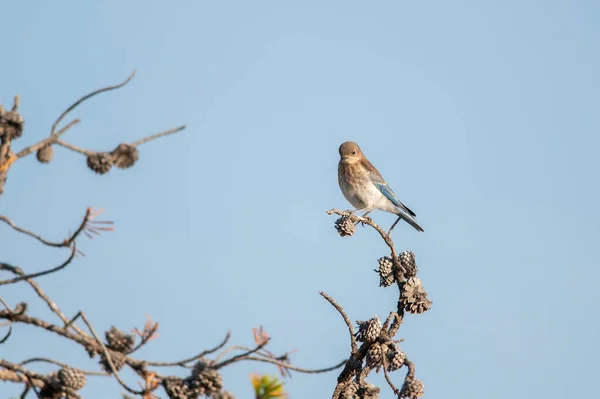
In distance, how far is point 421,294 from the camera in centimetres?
518

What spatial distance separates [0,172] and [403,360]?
2.28 meters

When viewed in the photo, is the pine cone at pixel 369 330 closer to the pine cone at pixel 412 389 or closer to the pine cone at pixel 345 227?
the pine cone at pixel 412 389

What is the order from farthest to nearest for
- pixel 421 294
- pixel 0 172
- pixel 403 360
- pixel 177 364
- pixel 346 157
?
pixel 346 157, pixel 421 294, pixel 403 360, pixel 0 172, pixel 177 364

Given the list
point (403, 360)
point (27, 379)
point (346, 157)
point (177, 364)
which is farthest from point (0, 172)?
point (346, 157)

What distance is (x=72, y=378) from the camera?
3.27m

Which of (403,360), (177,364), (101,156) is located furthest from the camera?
(403,360)

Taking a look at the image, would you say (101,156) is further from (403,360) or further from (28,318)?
(403,360)

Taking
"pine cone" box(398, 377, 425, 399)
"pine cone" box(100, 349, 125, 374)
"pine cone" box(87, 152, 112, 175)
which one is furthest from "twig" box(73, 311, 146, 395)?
"pine cone" box(398, 377, 425, 399)

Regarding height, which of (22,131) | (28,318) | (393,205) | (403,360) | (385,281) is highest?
(393,205)

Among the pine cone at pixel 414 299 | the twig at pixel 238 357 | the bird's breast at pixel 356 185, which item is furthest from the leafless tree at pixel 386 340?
the bird's breast at pixel 356 185

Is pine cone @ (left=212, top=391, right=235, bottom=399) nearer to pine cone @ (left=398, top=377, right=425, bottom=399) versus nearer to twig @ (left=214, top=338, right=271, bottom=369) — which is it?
twig @ (left=214, top=338, right=271, bottom=369)

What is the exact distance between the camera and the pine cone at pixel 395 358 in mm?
4621

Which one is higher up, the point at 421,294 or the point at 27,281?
the point at 421,294

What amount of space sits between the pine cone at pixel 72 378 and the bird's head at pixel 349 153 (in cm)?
938
